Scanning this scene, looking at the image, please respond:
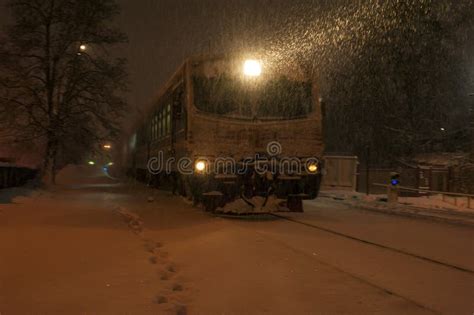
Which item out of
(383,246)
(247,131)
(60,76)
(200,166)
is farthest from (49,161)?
(383,246)

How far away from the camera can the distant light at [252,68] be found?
11297 mm

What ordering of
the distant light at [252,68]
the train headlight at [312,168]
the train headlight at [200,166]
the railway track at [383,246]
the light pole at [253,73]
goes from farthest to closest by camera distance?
the distant light at [252,68]
the light pole at [253,73]
the train headlight at [312,168]
the train headlight at [200,166]
the railway track at [383,246]

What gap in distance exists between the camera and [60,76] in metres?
23.2

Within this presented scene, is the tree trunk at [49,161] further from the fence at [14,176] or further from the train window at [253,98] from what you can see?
the train window at [253,98]

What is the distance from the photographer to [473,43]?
90.0 feet

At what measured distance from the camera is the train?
34.5ft

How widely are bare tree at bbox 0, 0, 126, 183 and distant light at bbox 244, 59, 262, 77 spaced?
1334cm

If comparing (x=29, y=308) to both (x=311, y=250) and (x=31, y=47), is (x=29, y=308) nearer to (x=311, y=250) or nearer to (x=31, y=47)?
(x=311, y=250)

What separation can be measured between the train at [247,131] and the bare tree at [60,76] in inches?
500

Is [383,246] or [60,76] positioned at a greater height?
[60,76]

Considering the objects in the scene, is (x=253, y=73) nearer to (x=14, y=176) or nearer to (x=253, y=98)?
(x=253, y=98)

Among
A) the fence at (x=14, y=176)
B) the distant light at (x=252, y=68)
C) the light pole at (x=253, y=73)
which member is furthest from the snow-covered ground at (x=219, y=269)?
the fence at (x=14, y=176)

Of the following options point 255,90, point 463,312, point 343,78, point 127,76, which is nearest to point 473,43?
point 343,78

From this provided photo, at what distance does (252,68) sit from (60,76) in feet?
48.2
